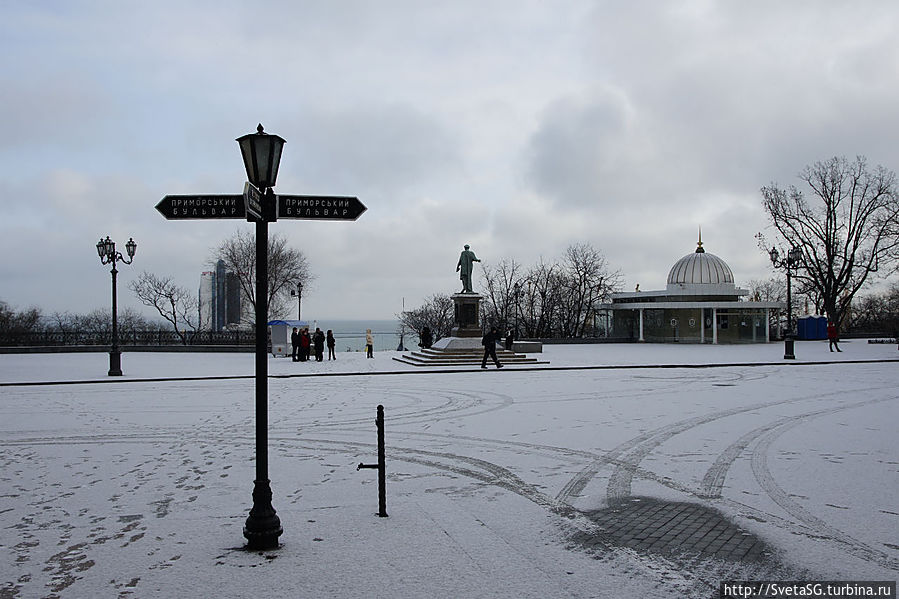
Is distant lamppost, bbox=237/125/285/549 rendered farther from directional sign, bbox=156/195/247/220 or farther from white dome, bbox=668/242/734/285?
white dome, bbox=668/242/734/285

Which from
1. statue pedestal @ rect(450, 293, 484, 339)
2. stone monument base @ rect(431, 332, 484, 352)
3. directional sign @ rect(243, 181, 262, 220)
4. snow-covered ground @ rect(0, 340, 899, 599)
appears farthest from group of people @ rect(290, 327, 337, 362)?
directional sign @ rect(243, 181, 262, 220)

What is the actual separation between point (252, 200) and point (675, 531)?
468 centimetres

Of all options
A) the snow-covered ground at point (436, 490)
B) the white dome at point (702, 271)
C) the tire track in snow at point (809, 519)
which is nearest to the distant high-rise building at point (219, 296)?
the white dome at point (702, 271)

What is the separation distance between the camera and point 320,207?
6340mm

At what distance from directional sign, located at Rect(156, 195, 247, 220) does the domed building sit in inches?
1850

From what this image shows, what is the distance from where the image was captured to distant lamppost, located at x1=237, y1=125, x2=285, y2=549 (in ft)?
18.6

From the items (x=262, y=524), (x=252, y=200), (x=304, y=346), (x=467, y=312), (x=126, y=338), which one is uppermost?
(x=252, y=200)

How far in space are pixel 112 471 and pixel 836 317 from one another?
5663 cm

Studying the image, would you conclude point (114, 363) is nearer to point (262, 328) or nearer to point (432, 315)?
point (262, 328)

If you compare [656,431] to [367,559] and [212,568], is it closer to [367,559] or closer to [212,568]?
[367,559]

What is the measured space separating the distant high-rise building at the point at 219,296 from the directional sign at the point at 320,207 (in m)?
52.8

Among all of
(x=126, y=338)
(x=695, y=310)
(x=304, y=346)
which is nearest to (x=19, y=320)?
(x=126, y=338)

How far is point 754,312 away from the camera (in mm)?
49844

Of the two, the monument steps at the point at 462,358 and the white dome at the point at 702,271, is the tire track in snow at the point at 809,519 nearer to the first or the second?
the monument steps at the point at 462,358
